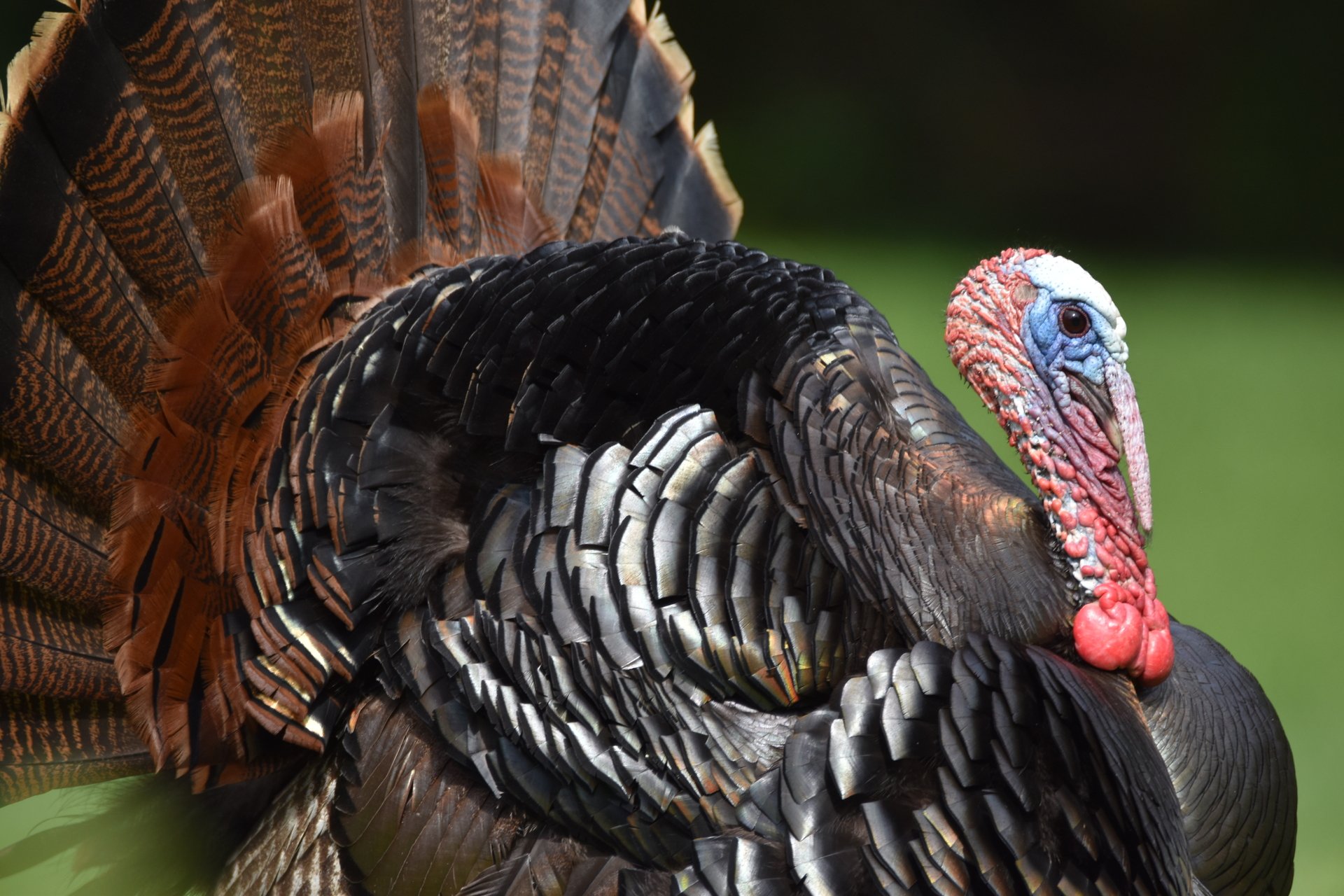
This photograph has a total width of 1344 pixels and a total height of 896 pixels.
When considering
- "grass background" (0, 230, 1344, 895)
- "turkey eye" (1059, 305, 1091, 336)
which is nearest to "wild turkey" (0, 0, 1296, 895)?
"turkey eye" (1059, 305, 1091, 336)

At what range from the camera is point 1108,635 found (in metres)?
1.58

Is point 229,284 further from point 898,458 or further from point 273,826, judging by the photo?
point 898,458

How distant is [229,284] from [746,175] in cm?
281

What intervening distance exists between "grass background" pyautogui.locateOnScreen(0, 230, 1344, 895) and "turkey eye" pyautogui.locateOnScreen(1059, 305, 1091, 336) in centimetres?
164

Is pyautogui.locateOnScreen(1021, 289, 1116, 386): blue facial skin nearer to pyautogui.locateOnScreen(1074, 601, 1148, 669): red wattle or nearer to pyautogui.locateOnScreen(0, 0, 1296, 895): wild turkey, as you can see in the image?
pyautogui.locateOnScreen(0, 0, 1296, 895): wild turkey

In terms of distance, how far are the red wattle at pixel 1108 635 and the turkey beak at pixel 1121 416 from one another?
0.42 feet

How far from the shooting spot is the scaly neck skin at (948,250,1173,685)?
1595mm

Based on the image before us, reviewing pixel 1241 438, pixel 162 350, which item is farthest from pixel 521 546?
pixel 1241 438

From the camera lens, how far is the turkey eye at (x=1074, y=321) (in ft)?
5.36

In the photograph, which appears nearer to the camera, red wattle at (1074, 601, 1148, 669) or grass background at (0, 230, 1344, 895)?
red wattle at (1074, 601, 1148, 669)

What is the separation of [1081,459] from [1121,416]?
72 mm

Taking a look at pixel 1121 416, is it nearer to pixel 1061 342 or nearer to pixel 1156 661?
pixel 1061 342

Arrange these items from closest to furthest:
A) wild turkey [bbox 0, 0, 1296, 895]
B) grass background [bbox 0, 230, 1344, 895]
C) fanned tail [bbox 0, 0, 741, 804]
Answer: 1. wild turkey [bbox 0, 0, 1296, 895]
2. fanned tail [bbox 0, 0, 741, 804]
3. grass background [bbox 0, 230, 1344, 895]

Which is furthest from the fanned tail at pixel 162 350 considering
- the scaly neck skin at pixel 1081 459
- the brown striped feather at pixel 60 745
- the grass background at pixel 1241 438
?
the grass background at pixel 1241 438
